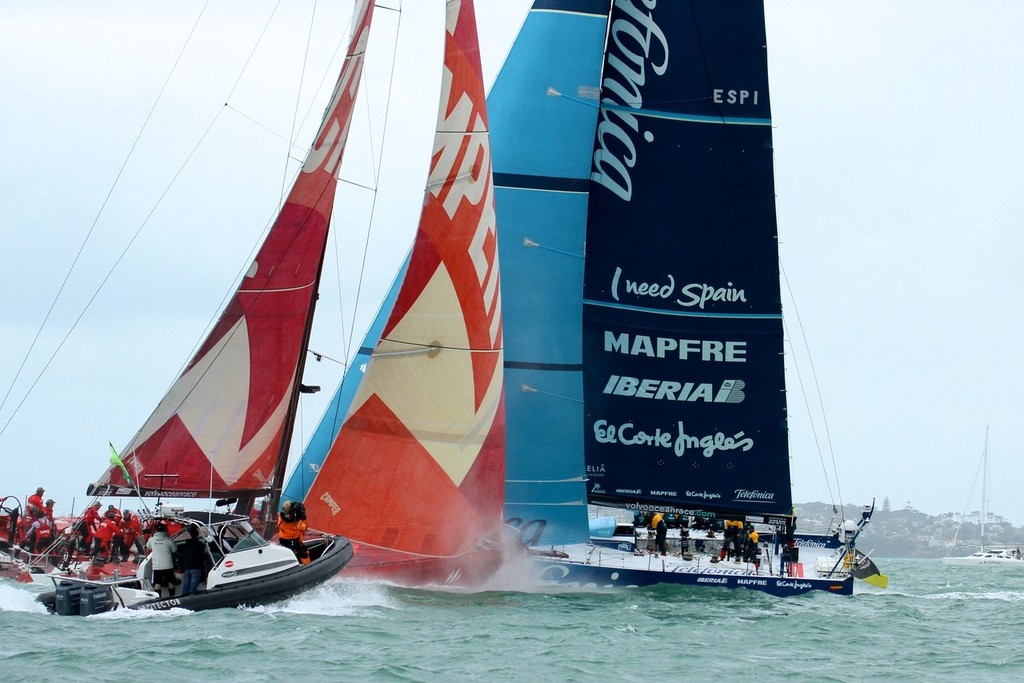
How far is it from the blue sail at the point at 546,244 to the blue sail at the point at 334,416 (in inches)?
79.3

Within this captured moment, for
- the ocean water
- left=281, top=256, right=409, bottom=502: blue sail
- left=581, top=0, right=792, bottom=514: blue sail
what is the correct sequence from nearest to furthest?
the ocean water
left=281, top=256, right=409, bottom=502: blue sail
left=581, top=0, right=792, bottom=514: blue sail

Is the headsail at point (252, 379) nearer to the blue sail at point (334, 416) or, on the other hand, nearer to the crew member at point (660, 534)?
the blue sail at point (334, 416)

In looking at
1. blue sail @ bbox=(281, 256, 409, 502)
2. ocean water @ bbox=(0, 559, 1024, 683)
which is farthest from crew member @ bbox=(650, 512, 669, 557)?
blue sail @ bbox=(281, 256, 409, 502)

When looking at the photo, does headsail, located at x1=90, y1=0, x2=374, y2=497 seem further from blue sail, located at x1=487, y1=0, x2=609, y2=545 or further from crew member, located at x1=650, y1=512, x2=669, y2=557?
crew member, located at x1=650, y1=512, x2=669, y2=557

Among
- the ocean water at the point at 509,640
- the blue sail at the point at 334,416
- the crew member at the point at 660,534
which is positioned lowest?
the ocean water at the point at 509,640

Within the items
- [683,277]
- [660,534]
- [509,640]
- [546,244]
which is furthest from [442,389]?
[683,277]

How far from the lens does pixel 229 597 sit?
710 inches

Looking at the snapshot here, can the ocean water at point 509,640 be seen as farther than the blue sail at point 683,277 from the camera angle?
No

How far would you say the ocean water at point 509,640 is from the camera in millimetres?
14969

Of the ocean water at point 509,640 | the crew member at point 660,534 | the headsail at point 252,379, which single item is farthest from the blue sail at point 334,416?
the crew member at point 660,534

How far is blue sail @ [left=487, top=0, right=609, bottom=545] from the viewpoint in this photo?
80.9 feet

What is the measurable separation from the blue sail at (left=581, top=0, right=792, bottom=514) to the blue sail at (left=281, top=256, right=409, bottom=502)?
3549 mm

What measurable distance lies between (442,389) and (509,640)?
15.2 feet

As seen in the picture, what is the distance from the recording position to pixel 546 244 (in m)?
25.3
